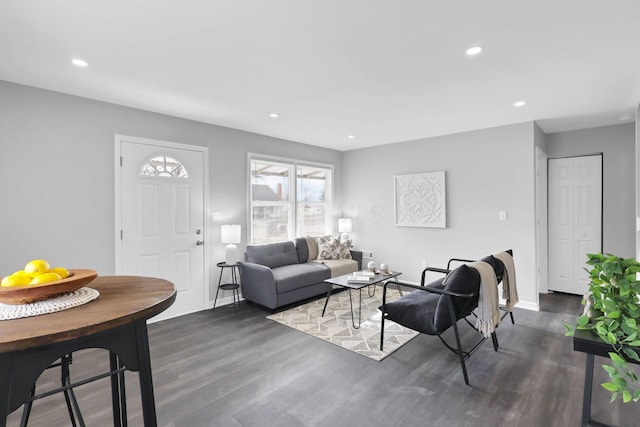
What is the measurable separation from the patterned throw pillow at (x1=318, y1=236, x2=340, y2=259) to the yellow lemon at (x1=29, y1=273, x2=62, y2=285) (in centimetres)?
424

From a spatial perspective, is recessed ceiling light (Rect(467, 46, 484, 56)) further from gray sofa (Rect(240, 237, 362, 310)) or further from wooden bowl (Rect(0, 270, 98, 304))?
gray sofa (Rect(240, 237, 362, 310))

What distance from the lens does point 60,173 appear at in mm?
3127

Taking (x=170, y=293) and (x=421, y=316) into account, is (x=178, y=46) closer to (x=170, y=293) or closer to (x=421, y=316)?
(x=170, y=293)

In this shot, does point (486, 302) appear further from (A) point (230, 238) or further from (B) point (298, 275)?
(A) point (230, 238)

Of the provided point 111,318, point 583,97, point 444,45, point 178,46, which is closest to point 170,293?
point 111,318

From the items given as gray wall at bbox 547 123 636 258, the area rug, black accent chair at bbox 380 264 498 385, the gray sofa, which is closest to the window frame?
the gray sofa

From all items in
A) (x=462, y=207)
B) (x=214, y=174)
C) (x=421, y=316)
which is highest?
(x=214, y=174)

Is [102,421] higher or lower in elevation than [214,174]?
lower

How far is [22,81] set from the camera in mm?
2854

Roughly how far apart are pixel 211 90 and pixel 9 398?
2.82 metres

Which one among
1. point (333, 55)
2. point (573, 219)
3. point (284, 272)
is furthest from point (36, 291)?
point (573, 219)

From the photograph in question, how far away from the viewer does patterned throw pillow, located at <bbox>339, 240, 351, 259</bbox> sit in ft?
17.4

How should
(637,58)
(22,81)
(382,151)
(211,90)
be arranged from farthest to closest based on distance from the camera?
(382,151) → (211,90) → (22,81) → (637,58)

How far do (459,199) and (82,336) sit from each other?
4878mm
